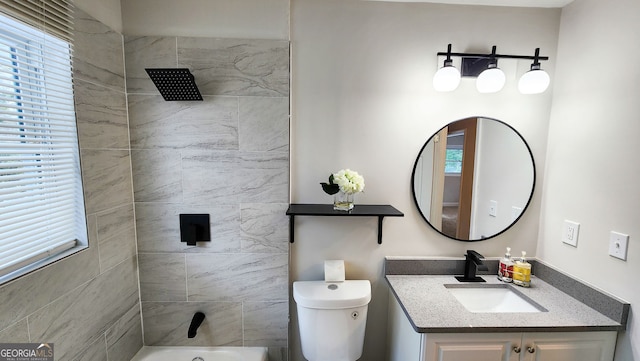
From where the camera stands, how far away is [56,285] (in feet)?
3.34

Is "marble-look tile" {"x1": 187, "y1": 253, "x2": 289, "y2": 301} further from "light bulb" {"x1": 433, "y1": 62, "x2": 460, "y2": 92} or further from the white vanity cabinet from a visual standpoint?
"light bulb" {"x1": 433, "y1": 62, "x2": 460, "y2": 92}

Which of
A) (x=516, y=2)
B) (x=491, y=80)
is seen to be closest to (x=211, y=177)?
(x=491, y=80)

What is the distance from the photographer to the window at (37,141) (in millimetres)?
874

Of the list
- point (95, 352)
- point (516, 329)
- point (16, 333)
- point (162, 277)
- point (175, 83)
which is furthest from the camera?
point (162, 277)

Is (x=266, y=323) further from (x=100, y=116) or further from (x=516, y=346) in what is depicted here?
(x=100, y=116)

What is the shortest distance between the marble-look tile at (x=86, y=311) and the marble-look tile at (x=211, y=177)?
52 cm

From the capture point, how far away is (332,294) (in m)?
1.41

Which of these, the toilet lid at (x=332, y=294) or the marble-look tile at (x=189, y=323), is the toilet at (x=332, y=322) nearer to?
the toilet lid at (x=332, y=294)

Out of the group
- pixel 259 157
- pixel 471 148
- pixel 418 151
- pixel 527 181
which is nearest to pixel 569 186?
pixel 527 181

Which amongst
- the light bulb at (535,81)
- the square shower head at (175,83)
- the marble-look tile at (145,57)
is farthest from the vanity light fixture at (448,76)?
the marble-look tile at (145,57)

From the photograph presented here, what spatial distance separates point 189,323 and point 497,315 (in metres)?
1.67

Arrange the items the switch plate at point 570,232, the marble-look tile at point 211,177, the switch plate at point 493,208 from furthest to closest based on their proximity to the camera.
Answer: the switch plate at point 493,208 → the marble-look tile at point 211,177 → the switch plate at point 570,232

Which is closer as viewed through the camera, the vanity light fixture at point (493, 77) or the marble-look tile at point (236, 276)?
the vanity light fixture at point (493, 77)

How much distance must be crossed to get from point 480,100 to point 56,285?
88.2 inches
